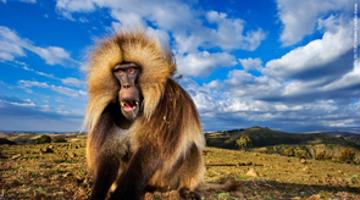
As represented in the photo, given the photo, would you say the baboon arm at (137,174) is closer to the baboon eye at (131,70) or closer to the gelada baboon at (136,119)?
the gelada baboon at (136,119)

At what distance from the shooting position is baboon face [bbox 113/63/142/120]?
495cm

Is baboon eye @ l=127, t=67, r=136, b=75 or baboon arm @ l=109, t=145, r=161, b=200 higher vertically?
baboon eye @ l=127, t=67, r=136, b=75

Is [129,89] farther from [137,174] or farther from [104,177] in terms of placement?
[104,177]

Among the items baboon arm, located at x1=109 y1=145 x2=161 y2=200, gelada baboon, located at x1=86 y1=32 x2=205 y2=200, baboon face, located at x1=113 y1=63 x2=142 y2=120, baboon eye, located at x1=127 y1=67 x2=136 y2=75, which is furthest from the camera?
baboon eye, located at x1=127 y1=67 x2=136 y2=75

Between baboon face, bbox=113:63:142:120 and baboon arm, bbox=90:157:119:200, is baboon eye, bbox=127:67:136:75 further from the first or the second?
baboon arm, bbox=90:157:119:200

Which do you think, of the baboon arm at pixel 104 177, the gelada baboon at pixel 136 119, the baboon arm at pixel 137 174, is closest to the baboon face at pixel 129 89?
the gelada baboon at pixel 136 119

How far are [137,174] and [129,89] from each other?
1083mm

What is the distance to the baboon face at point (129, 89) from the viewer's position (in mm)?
4945

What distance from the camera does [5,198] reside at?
6.30 meters

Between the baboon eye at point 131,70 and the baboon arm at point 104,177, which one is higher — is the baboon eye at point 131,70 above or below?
above

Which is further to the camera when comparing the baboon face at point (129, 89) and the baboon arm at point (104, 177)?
the baboon arm at point (104, 177)

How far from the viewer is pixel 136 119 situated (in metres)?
5.02

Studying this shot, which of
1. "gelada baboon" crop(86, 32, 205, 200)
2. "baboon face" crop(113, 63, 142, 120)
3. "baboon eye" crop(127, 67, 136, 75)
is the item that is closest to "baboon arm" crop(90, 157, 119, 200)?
"gelada baboon" crop(86, 32, 205, 200)

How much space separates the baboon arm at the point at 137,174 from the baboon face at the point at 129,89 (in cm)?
53
